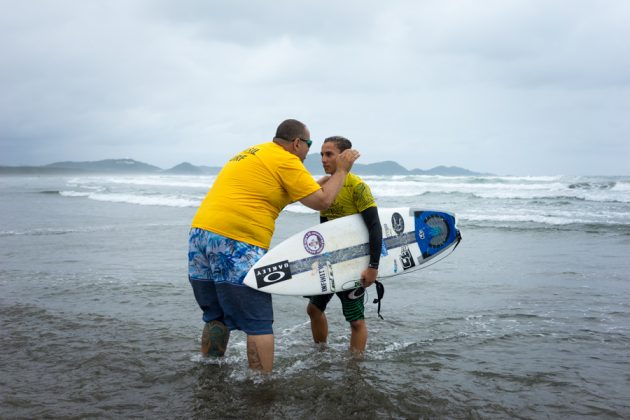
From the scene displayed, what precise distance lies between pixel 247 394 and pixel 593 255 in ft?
28.9

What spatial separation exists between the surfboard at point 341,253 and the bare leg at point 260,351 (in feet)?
1.13

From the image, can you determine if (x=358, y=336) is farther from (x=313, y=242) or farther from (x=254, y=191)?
(x=254, y=191)

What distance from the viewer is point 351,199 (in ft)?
14.5

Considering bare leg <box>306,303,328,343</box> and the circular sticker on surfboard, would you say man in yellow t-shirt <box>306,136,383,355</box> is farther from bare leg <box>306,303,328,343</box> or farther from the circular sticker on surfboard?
the circular sticker on surfboard

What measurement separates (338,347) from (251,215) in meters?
1.93

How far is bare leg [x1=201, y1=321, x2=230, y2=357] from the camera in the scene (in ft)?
13.7

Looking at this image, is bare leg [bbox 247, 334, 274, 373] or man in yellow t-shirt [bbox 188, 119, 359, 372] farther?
bare leg [bbox 247, 334, 274, 373]

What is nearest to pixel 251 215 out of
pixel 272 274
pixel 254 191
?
A: pixel 254 191

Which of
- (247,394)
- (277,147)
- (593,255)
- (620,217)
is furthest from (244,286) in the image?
(620,217)

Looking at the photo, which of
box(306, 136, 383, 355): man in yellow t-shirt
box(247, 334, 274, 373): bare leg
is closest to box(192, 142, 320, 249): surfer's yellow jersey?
box(306, 136, 383, 355): man in yellow t-shirt

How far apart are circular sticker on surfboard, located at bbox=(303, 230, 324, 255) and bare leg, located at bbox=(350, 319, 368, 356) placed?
0.72 meters

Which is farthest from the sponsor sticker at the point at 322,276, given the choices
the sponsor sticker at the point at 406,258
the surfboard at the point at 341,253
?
the sponsor sticker at the point at 406,258

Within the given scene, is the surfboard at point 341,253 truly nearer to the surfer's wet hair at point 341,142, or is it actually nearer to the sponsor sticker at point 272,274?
the sponsor sticker at point 272,274

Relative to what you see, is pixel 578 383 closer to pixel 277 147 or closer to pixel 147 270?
pixel 277 147
